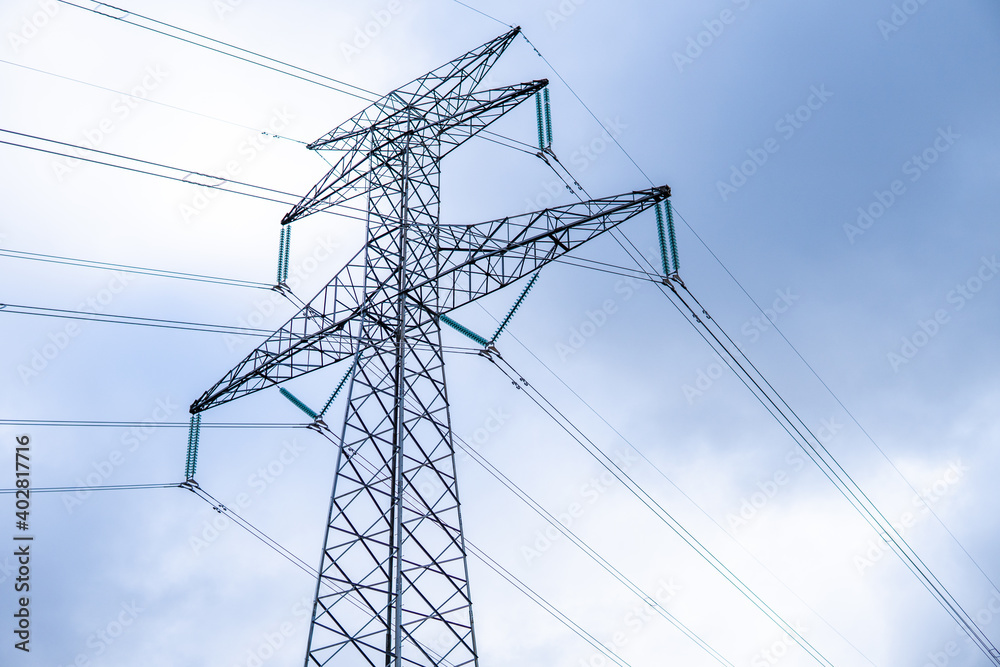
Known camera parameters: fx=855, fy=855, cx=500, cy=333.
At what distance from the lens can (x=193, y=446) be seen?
23328 mm

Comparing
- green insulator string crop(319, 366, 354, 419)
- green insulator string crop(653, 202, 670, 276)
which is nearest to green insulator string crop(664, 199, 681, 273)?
green insulator string crop(653, 202, 670, 276)

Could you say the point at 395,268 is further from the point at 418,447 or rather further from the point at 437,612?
the point at 437,612

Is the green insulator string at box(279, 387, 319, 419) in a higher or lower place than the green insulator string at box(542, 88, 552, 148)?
lower

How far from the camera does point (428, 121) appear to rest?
23.9 metres

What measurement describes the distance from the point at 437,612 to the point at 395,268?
28.1 ft

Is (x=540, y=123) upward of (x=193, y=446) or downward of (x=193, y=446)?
upward

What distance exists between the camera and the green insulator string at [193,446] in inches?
905

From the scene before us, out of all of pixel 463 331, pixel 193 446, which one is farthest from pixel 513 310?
pixel 193 446

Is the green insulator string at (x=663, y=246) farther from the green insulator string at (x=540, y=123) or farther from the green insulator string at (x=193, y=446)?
the green insulator string at (x=193, y=446)

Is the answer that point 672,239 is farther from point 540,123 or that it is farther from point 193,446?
point 193,446

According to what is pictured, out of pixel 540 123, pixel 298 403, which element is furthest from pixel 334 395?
pixel 540 123

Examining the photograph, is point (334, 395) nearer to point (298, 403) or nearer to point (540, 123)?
point (298, 403)

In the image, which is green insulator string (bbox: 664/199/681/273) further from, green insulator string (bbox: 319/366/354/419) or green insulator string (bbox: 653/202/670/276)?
green insulator string (bbox: 319/366/354/419)

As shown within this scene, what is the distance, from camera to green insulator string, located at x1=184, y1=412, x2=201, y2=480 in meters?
23.0
